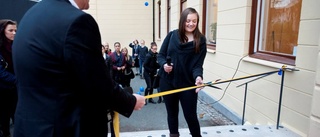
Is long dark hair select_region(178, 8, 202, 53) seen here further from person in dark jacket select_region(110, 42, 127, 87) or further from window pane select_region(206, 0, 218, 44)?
person in dark jacket select_region(110, 42, 127, 87)

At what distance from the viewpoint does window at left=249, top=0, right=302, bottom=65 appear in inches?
125

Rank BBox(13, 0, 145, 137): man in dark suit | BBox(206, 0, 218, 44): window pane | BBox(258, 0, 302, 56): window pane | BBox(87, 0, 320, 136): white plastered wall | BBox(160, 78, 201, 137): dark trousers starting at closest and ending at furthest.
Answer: BBox(13, 0, 145, 137): man in dark suit → BBox(160, 78, 201, 137): dark trousers → BBox(87, 0, 320, 136): white plastered wall → BBox(258, 0, 302, 56): window pane → BBox(206, 0, 218, 44): window pane

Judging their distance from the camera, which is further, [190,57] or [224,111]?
[224,111]

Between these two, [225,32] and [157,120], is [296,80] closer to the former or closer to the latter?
[225,32]

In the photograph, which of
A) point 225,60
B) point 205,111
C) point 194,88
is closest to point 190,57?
point 194,88

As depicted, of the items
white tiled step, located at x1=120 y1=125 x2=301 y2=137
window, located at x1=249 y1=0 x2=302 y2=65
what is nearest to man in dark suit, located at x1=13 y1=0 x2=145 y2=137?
white tiled step, located at x1=120 y1=125 x2=301 y2=137

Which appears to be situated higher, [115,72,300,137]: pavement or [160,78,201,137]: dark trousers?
[160,78,201,137]: dark trousers

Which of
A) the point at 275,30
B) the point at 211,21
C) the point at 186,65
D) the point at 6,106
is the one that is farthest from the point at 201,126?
the point at 6,106

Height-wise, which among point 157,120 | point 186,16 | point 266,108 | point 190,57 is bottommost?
point 157,120

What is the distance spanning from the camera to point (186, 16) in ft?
8.04

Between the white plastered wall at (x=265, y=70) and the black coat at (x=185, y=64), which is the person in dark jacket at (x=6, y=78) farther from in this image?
the white plastered wall at (x=265, y=70)

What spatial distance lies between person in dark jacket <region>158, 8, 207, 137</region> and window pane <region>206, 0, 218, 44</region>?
3.23m

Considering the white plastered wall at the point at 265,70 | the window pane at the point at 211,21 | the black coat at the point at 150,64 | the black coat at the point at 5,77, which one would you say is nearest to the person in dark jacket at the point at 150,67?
the black coat at the point at 150,64

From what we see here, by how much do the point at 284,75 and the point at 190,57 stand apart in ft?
4.59
